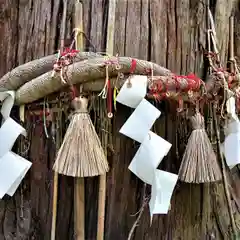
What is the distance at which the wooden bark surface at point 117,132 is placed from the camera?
4.00ft

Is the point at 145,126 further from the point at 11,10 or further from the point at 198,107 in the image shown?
the point at 11,10

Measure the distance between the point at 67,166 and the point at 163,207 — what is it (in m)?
0.27

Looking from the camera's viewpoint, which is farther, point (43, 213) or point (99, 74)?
point (43, 213)

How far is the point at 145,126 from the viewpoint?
113 centimetres

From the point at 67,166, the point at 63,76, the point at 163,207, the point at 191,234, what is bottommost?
the point at 191,234

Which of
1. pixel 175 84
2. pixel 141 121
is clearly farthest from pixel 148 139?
pixel 175 84

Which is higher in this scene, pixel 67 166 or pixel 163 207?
pixel 67 166

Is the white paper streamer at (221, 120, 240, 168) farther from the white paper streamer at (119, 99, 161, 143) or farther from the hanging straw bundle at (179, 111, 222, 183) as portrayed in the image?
the white paper streamer at (119, 99, 161, 143)

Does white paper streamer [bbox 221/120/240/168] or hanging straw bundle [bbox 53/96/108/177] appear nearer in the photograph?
hanging straw bundle [bbox 53/96/108/177]

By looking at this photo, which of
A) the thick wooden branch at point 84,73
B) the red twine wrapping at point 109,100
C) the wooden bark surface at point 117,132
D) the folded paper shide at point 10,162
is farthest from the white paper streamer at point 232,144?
the folded paper shide at point 10,162

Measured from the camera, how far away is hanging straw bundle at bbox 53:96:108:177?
3.50ft

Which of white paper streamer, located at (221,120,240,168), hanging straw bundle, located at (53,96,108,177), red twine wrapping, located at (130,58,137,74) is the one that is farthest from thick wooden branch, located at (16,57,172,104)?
white paper streamer, located at (221,120,240,168)

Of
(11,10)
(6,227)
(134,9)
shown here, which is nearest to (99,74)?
(134,9)

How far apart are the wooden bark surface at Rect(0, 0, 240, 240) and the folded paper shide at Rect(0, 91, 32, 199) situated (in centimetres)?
6
